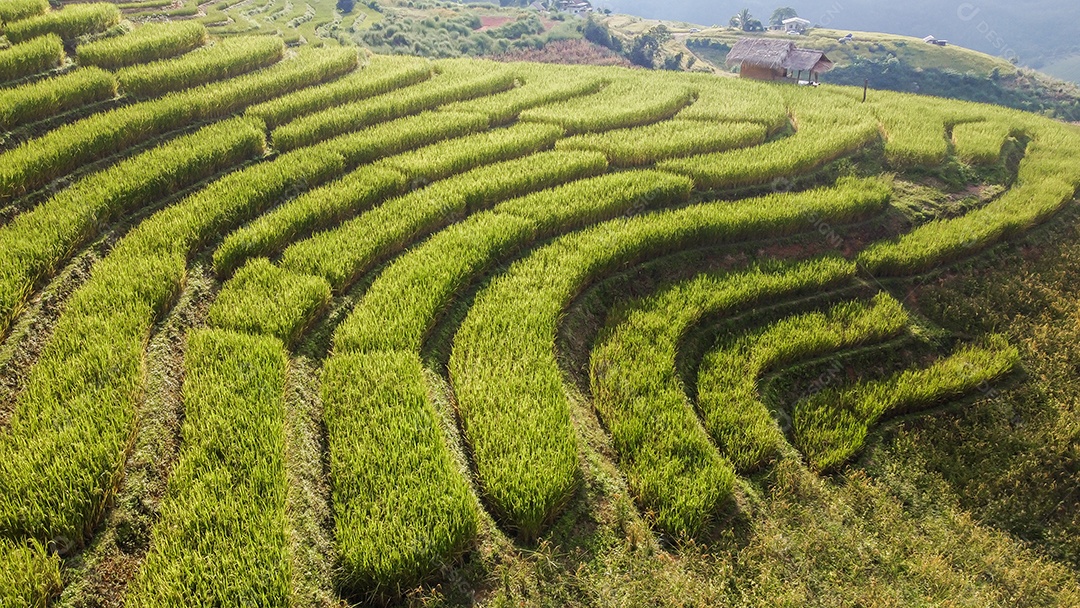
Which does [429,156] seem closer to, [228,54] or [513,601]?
[228,54]

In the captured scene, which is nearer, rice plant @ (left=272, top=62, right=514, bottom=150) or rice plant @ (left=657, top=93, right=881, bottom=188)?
rice plant @ (left=657, top=93, right=881, bottom=188)

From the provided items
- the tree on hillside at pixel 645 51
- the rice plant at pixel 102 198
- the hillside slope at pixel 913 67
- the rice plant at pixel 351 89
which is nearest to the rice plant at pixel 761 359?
the rice plant at pixel 102 198

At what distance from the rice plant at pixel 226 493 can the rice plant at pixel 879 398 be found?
6476 millimetres

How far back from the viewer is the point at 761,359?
8.46 meters

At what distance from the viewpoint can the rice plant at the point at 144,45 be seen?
1343cm

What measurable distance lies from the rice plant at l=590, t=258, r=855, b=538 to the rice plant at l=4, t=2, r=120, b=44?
624 inches

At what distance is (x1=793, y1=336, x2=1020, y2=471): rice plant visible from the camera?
7.48 metres

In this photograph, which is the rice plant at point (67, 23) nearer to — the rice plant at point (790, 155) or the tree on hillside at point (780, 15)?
the rice plant at point (790, 155)

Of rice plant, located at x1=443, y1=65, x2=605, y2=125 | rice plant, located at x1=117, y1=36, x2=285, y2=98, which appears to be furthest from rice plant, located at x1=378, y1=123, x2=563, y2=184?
rice plant, located at x1=117, y1=36, x2=285, y2=98

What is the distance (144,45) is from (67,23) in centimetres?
170

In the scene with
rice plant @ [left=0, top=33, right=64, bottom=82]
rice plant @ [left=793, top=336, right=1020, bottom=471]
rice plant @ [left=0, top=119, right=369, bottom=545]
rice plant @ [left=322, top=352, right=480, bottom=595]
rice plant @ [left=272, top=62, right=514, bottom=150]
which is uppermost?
rice plant @ [left=0, top=33, right=64, bottom=82]

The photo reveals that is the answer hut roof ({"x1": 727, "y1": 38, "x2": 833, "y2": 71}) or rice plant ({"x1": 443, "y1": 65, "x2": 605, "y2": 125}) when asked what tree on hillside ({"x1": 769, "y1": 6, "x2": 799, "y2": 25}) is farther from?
rice plant ({"x1": 443, "y1": 65, "x2": 605, "y2": 125})

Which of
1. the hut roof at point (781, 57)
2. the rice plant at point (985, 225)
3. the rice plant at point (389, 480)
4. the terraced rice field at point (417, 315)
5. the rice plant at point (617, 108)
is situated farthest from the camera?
the hut roof at point (781, 57)

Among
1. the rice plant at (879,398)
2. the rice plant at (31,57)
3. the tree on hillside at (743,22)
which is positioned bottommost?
the rice plant at (879,398)
